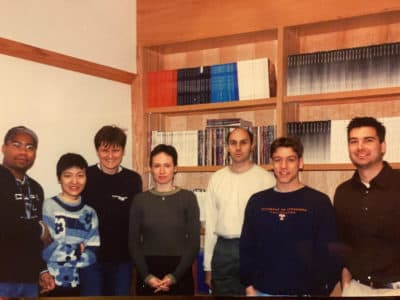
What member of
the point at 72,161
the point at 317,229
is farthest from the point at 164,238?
the point at 317,229

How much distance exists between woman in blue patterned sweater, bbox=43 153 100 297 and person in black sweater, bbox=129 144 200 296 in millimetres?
207

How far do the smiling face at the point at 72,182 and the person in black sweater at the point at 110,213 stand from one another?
3 cm

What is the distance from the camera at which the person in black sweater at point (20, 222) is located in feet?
7.43

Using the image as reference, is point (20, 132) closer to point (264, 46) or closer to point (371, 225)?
point (264, 46)

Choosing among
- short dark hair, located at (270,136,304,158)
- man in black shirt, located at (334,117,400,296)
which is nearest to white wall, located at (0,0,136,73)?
short dark hair, located at (270,136,304,158)

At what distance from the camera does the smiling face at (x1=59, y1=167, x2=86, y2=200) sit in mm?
2426

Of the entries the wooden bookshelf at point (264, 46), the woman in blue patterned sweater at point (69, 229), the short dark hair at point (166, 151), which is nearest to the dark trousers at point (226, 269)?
the wooden bookshelf at point (264, 46)

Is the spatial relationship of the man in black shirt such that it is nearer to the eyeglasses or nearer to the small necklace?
the small necklace

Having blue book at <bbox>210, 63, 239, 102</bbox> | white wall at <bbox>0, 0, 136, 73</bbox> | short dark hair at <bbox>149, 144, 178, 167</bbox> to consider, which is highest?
white wall at <bbox>0, 0, 136, 73</bbox>

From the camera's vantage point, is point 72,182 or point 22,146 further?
point 72,182

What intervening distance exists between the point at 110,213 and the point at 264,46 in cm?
115

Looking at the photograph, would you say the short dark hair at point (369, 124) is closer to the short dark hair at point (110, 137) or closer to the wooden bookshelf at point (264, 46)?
the wooden bookshelf at point (264, 46)

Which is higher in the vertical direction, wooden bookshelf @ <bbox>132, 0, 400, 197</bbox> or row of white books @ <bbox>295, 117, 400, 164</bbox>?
wooden bookshelf @ <bbox>132, 0, 400, 197</bbox>

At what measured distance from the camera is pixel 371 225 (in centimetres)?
226
